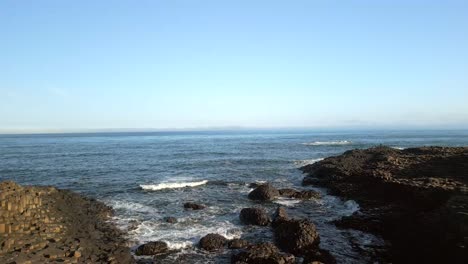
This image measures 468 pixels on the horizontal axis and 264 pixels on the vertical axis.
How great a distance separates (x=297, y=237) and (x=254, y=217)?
14.8ft

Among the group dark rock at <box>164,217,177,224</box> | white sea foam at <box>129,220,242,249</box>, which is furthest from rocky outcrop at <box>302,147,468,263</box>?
dark rock at <box>164,217,177,224</box>

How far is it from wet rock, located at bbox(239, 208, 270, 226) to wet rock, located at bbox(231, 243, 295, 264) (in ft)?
15.3

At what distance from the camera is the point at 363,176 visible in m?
30.2

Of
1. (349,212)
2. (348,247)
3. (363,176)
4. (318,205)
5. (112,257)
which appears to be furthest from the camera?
(363,176)

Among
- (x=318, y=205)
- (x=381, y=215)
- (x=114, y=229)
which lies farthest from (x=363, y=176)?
(x=114, y=229)

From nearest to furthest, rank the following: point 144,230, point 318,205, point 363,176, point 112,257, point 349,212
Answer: point 112,257
point 144,230
point 349,212
point 318,205
point 363,176

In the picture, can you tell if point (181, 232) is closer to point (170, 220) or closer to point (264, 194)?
point (170, 220)

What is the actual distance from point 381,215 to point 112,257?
49.3 ft

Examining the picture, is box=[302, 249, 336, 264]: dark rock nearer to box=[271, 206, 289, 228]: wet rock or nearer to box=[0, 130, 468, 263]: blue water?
box=[0, 130, 468, 263]: blue water

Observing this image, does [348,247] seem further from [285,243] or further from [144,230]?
[144,230]

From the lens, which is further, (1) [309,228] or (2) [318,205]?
(2) [318,205]

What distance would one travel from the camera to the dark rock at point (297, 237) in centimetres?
1688

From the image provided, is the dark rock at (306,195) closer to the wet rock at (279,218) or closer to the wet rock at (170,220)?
the wet rock at (279,218)

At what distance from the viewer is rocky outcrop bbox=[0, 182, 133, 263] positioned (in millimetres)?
15594
